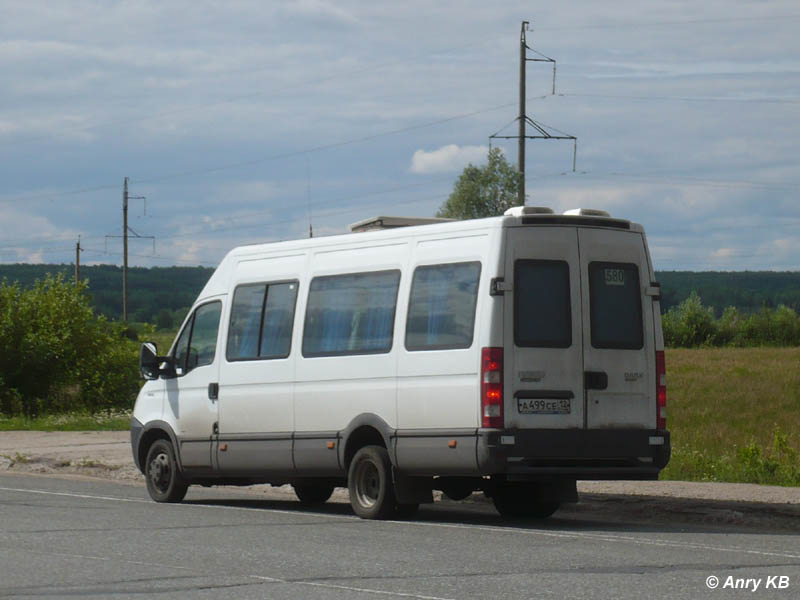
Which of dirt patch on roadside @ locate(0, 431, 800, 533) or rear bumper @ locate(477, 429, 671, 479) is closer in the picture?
rear bumper @ locate(477, 429, 671, 479)

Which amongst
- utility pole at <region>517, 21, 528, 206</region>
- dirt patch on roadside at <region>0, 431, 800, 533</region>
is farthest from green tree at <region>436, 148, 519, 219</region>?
dirt patch on roadside at <region>0, 431, 800, 533</region>

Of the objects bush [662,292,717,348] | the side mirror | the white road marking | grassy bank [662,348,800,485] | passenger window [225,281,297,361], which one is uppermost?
bush [662,292,717,348]

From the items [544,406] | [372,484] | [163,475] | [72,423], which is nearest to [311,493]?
[163,475]

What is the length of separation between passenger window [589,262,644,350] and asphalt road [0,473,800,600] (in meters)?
1.76

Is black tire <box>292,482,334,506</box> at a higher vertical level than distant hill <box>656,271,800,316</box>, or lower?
lower

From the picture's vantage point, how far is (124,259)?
3287 inches

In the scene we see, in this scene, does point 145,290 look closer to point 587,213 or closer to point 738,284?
point 738,284

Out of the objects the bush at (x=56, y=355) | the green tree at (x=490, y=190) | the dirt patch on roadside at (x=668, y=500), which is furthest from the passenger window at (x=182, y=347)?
the green tree at (x=490, y=190)

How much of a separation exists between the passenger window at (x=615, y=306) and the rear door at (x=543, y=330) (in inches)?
7.6

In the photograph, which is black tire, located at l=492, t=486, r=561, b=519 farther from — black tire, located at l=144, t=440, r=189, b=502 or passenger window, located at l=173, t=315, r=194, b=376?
passenger window, located at l=173, t=315, r=194, b=376

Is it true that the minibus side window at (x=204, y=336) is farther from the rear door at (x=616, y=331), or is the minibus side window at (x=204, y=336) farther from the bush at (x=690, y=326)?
the bush at (x=690, y=326)

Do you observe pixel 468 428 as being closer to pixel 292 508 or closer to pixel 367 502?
pixel 367 502

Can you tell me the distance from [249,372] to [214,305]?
3.61 feet

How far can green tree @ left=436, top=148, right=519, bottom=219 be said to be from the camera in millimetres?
54500
